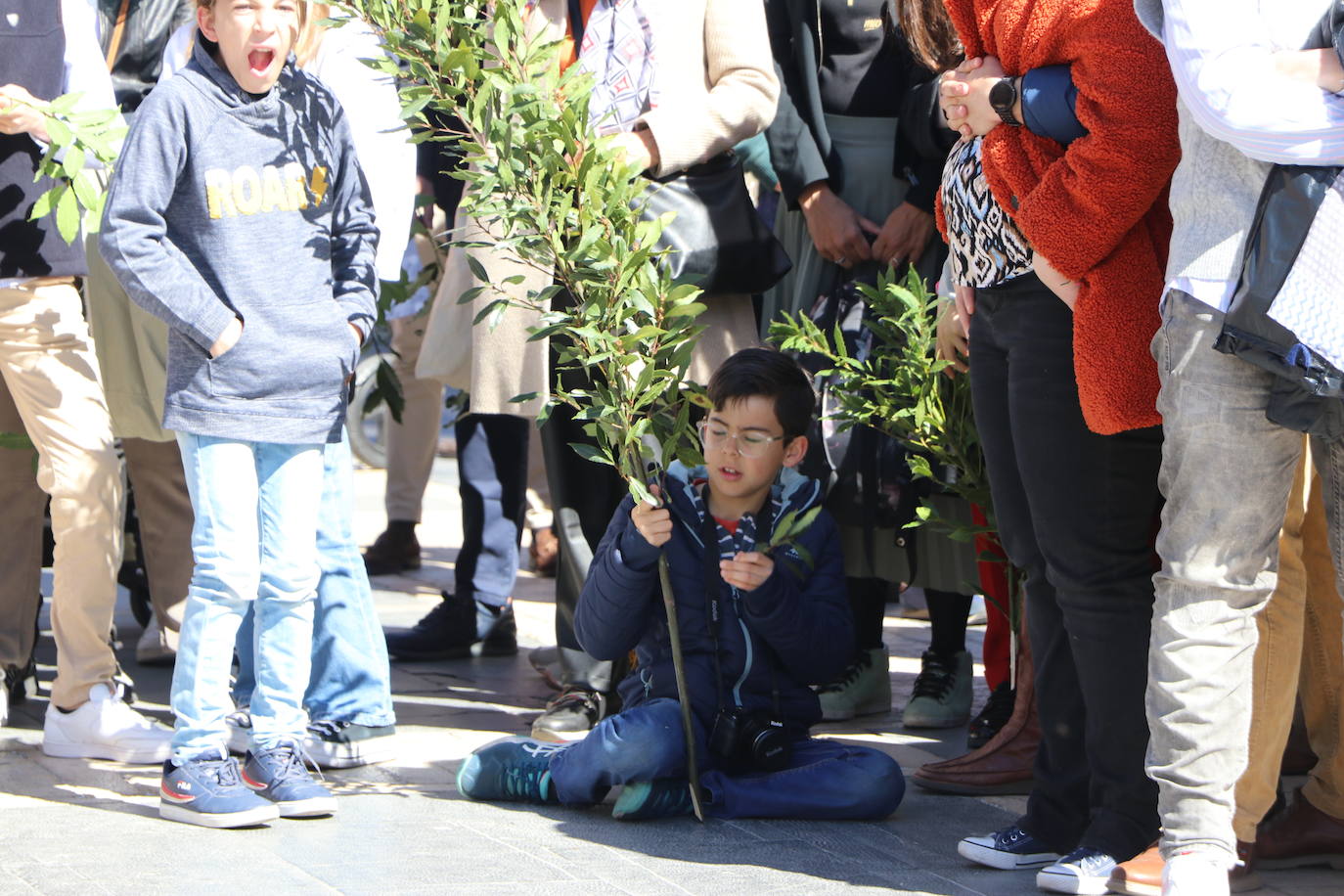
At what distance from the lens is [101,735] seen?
4.57m

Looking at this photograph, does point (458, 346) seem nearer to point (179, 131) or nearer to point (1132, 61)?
point (179, 131)

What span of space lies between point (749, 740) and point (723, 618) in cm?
29

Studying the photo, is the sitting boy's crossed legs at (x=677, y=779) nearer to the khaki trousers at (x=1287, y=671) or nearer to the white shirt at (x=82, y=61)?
the khaki trousers at (x=1287, y=671)

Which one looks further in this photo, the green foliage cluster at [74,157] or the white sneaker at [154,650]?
the white sneaker at [154,650]

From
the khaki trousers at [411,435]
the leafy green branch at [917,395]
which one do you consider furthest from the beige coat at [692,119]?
the khaki trousers at [411,435]

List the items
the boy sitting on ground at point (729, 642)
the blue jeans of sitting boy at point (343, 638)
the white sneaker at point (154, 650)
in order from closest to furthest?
1. the boy sitting on ground at point (729, 642)
2. the blue jeans of sitting boy at point (343, 638)
3. the white sneaker at point (154, 650)

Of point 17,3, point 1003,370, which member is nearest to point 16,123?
point 17,3

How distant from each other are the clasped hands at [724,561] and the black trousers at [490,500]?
2019mm

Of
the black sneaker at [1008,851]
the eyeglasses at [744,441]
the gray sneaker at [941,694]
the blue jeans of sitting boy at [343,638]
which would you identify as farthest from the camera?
the gray sneaker at [941,694]

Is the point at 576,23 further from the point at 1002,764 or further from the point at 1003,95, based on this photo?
the point at 1002,764

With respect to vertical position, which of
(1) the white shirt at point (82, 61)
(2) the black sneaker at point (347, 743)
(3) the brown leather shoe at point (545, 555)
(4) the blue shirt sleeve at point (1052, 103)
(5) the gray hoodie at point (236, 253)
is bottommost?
(3) the brown leather shoe at point (545, 555)

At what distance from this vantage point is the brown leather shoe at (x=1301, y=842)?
3.73 metres

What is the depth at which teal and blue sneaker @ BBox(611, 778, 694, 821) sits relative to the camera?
4023mm

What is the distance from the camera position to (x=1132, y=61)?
3.24 meters
